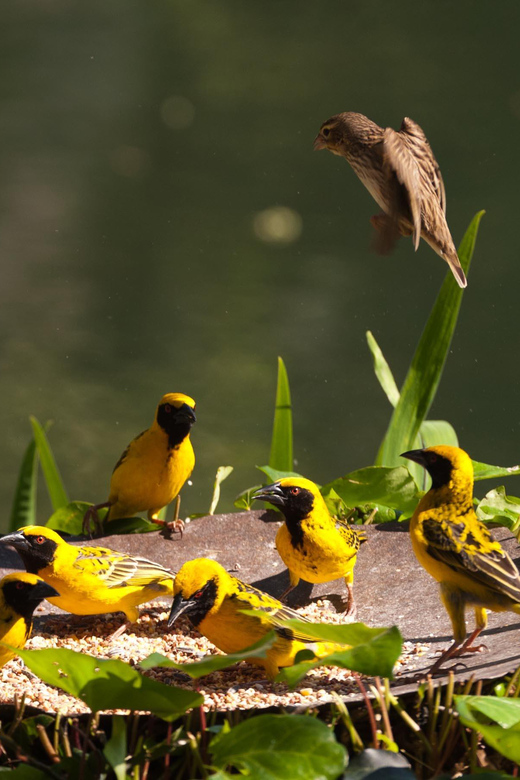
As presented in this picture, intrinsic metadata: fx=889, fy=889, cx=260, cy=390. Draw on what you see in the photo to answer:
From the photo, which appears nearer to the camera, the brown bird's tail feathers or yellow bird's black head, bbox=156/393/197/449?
the brown bird's tail feathers

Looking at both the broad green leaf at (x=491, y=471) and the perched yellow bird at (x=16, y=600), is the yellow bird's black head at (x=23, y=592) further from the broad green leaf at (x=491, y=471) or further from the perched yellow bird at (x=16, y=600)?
the broad green leaf at (x=491, y=471)

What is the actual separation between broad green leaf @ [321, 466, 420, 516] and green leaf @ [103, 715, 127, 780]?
1044 mm

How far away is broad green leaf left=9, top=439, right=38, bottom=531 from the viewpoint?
8.64 feet

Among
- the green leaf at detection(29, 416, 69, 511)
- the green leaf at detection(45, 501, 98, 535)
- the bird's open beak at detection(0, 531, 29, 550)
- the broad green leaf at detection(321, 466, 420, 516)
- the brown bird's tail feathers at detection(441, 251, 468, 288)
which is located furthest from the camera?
the green leaf at detection(29, 416, 69, 511)

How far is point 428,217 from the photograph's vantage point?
4.56 ft

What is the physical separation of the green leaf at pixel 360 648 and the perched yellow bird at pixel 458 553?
1.00 feet

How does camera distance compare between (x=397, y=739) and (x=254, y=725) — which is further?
(x=397, y=739)

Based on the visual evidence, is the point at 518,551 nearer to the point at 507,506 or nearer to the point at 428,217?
the point at 507,506

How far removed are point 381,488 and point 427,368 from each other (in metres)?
0.47

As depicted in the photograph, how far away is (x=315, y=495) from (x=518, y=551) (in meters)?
0.48

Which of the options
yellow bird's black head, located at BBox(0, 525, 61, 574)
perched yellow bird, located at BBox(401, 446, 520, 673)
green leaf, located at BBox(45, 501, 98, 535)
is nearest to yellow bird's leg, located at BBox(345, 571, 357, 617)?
perched yellow bird, located at BBox(401, 446, 520, 673)

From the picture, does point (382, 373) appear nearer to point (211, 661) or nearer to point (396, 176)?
point (396, 176)

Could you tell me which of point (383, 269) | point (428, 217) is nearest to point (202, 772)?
point (428, 217)

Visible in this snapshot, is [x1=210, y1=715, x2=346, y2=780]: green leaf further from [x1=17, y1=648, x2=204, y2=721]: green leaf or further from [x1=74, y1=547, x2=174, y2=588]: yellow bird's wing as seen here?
[x1=74, y1=547, x2=174, y2=588]: yellow bird's wing
